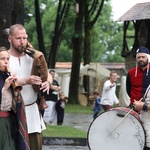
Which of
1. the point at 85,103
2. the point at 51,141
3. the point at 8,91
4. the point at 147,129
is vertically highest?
the point at 8,91

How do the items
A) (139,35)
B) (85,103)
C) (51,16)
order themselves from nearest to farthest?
(85,103) → (139,35) → (51,16)

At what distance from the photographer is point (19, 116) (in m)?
7.32

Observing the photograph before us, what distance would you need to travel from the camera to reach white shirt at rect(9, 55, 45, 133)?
24.9ft

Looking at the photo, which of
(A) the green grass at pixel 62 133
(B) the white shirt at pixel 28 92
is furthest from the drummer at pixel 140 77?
(A) the green grass at pixel 62 133

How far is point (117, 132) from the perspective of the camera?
9.12 meters

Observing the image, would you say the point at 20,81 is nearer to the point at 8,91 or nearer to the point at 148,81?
the point at 8,91

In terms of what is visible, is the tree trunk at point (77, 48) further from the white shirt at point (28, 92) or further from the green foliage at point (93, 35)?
the white shirt at point (28, 92)

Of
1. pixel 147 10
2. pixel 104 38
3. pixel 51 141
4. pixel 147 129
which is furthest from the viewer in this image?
pixel 104 38

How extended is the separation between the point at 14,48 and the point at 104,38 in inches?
3595

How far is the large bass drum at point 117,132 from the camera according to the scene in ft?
29.0

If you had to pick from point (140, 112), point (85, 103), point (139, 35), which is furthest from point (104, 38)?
point (140, 112)

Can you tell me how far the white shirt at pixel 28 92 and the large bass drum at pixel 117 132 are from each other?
1512mm

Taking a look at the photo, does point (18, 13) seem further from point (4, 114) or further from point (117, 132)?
point (4, 114)

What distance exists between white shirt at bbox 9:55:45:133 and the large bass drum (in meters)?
1.51
